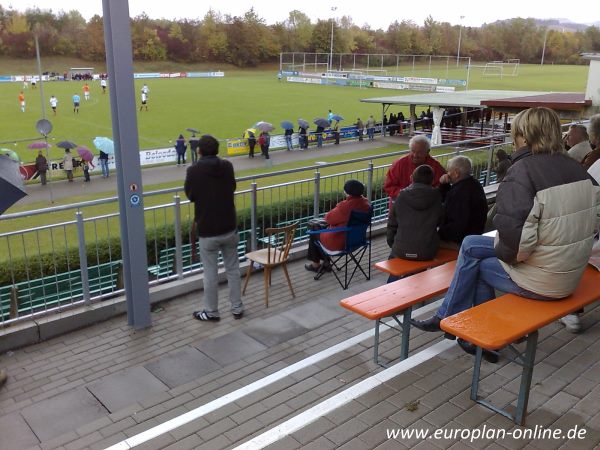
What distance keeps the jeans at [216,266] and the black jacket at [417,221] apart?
1597 millimetres

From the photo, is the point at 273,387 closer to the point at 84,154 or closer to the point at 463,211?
the point at 463,211

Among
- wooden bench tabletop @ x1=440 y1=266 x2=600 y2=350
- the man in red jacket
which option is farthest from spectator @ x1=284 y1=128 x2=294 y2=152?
wooden bench tabletop @ x1=440 y1=266 x2=600 y2=350

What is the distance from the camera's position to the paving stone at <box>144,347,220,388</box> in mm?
4383

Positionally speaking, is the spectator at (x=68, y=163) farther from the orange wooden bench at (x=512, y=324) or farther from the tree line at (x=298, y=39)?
the tree line at (x=298, y=39)

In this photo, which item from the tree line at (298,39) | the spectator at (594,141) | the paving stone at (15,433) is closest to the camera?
the paving stone at (15,433)

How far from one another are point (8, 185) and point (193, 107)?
139 ft

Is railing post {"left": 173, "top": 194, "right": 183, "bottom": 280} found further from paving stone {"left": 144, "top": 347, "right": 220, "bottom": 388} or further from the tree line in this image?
the tree line

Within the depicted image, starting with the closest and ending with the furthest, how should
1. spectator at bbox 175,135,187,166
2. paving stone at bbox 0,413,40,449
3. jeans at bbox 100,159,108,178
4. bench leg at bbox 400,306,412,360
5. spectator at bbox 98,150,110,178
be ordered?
paving stone at bbox 0,413,40,449 → bench leg at bbox 400,306,412,360 → spectator at bbox 98,150,110,178 → jeans at bbox 100,159,108,178 → spectator at bbox 175,135,187,166

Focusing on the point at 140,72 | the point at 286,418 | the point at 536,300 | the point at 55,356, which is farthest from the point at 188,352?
the point at 140,72

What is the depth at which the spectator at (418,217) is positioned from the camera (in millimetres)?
4742

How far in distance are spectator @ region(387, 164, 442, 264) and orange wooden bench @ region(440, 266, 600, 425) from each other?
4.83 feet

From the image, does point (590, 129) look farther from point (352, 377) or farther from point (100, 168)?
point (100, 168)

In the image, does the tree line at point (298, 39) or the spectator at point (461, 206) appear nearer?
the spectator at point (461, 206)

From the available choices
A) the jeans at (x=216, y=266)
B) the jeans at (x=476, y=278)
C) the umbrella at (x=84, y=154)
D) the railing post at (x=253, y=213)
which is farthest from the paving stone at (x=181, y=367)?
the umbrella at (x=84, y=154)
